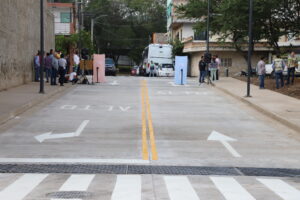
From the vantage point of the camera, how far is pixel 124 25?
98.3 m

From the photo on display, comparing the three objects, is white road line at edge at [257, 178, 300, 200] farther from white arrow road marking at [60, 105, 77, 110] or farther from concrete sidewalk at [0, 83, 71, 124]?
white arrow road marking at [60, 105, 77, 110]

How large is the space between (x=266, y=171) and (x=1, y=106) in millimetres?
11128

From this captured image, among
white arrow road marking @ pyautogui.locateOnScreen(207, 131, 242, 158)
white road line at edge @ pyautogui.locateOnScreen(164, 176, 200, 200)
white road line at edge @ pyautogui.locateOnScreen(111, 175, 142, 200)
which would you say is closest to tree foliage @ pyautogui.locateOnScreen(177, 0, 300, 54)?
white arrow road marking @ pyautogui.locateOnScreen(207, 131, 242, 158)

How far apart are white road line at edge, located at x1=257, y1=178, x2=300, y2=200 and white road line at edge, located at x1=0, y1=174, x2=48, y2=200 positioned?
138 inches

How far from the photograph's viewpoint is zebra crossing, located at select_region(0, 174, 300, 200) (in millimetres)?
7531

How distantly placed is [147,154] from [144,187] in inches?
121

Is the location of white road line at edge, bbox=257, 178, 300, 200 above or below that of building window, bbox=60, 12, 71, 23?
below

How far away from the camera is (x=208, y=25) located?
38.2 metres

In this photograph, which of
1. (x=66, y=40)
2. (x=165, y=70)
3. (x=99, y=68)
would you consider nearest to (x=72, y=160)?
(x=99, y=68)

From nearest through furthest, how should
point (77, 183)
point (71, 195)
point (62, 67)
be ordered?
point (71, 195)
point (77, 183)
point (62, 67)

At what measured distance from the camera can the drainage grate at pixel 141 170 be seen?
9.33 m

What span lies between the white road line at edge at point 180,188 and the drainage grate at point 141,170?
1.74 ft

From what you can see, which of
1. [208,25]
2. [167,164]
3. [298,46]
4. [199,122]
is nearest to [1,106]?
[199,122]

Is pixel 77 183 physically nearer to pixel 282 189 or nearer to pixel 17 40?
pixel 282 189
